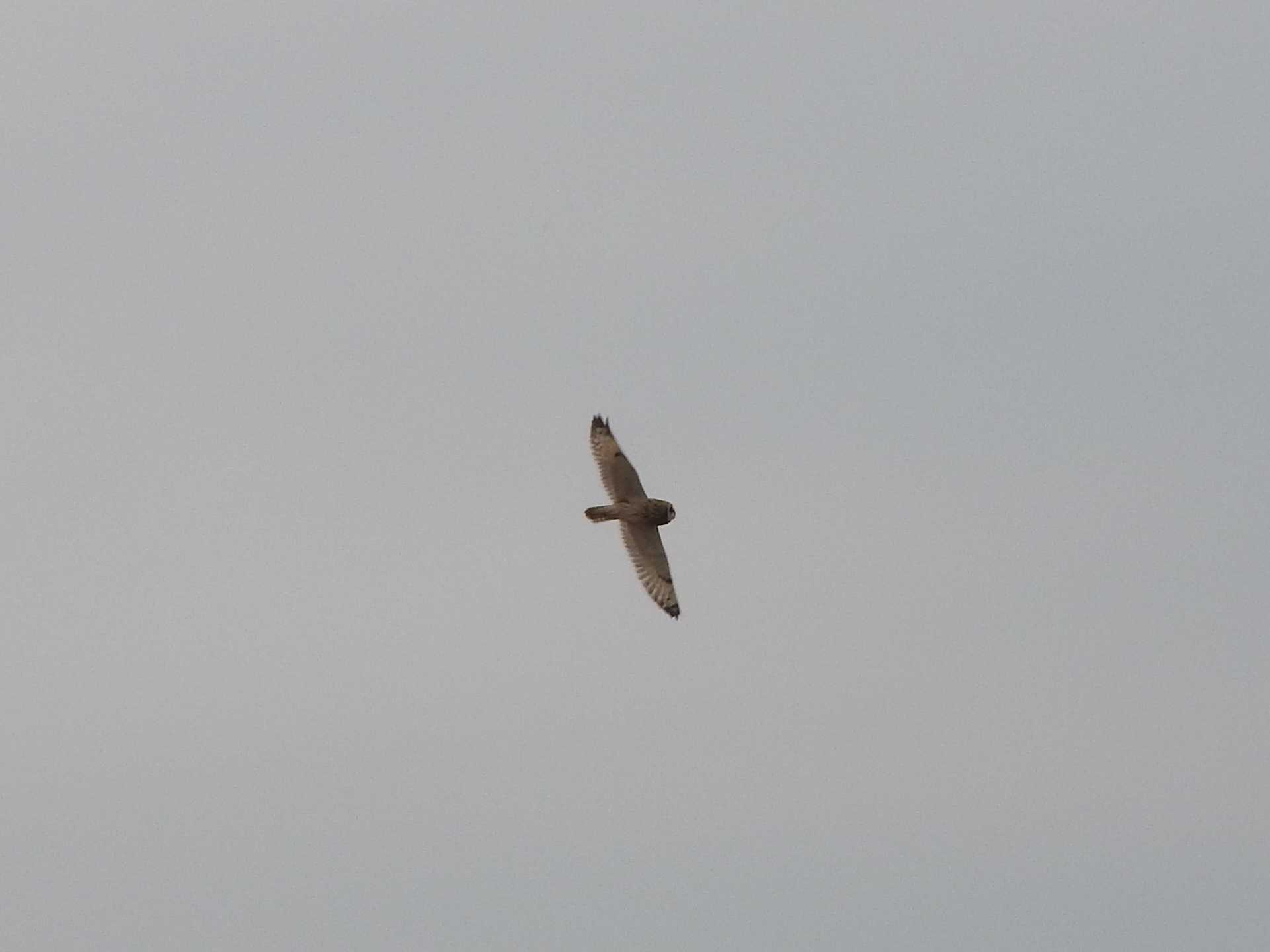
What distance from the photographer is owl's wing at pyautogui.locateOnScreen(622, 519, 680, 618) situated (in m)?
85.4

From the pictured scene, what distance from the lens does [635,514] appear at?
83.9m

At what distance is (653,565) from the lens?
86.9 m

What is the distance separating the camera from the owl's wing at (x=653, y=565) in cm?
8544

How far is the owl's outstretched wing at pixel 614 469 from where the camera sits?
8444 cm

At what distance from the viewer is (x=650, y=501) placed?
3312 inches

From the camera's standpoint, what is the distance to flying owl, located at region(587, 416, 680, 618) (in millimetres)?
83938

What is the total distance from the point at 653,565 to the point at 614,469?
12.0 ft

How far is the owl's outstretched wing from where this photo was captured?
84438 millimetres

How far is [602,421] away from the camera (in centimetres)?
8606

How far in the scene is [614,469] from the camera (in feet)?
278

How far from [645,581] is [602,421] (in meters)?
4.93

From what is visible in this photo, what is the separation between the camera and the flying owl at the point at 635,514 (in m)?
83.9

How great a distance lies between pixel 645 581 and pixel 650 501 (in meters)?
3.74
